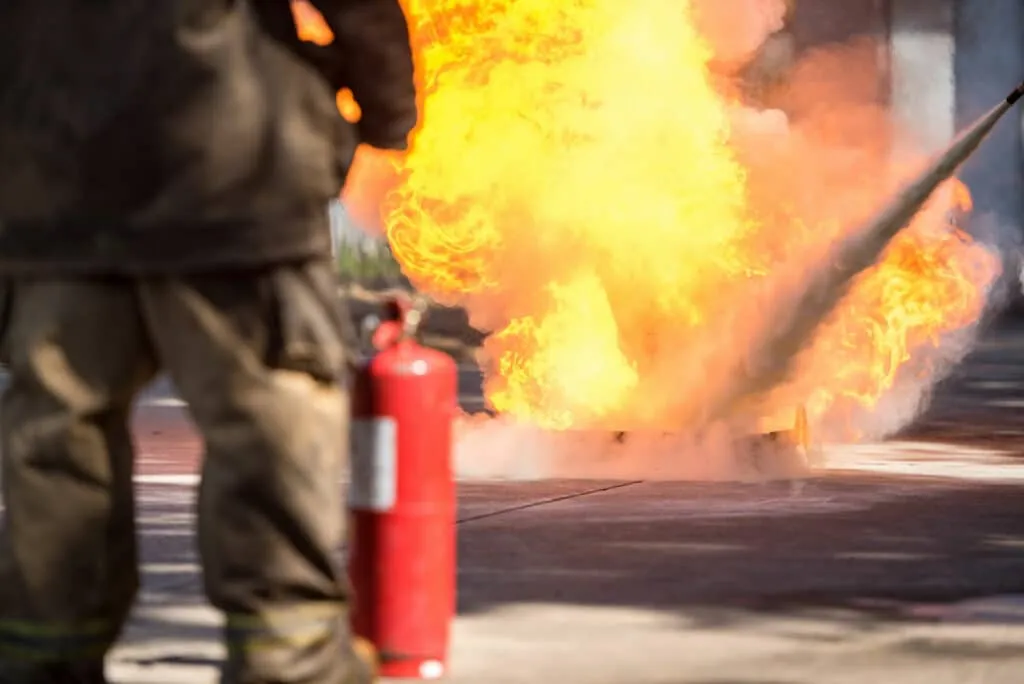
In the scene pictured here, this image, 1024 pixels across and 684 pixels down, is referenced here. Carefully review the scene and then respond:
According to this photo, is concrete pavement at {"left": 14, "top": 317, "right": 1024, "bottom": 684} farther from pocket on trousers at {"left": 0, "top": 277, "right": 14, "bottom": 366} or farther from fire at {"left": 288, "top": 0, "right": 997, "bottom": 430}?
fire at {"left": 288, "top": 0, "right": 997, "bottom": 430}

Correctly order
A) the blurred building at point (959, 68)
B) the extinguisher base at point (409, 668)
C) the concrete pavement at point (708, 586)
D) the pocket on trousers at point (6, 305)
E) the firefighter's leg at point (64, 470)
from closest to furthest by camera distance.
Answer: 1. the firefighter's leg at point (64, 470)
2. the pocket on trousers at point (6, 305)
3. the extinguisher base at point (409, 668)
4. the concrete pavement at point (708, 586)
5. the blurred building at point (959, 68)

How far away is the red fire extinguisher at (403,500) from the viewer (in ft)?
18.9

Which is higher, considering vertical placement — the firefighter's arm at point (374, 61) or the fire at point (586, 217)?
the fire at point (586, 217)

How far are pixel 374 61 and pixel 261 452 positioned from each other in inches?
36.5

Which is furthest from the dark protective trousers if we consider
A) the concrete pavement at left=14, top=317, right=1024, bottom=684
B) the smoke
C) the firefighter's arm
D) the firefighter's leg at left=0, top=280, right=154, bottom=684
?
the smoke

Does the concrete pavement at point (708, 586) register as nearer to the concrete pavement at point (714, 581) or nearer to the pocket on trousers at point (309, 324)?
the concrete pavement at point (714, 581)

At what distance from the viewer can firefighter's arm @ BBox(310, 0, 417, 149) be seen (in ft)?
17.0

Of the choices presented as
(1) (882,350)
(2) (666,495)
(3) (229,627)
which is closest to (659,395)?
(1) (882,350)

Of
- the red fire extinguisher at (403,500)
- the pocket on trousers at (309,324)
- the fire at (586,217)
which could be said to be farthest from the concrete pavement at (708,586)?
the fire at (586,217)

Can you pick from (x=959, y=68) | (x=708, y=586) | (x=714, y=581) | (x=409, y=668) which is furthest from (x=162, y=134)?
(x=959, y=68)

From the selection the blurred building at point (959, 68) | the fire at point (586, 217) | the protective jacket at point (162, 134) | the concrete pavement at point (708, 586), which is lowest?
the concrete pavement at point (708, 586)

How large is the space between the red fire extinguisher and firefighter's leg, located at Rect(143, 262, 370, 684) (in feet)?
2.15

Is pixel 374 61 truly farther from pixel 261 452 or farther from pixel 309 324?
pixel 261 452

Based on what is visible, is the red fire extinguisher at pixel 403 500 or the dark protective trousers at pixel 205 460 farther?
the red fire extinguisher at pixel 403 500
